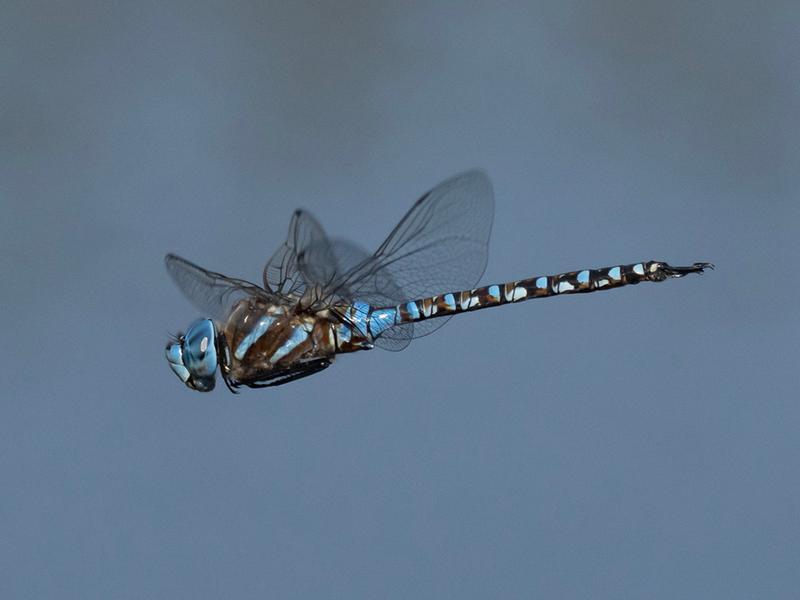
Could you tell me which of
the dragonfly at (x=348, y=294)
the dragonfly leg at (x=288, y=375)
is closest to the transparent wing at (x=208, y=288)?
the dragonfly at (x=348, y=294)

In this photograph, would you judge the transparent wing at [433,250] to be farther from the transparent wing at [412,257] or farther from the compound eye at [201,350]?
the compound eye at [201,350]

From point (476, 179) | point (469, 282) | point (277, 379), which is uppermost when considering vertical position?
point (476, 179)

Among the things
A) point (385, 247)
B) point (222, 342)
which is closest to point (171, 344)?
point (222, 342)

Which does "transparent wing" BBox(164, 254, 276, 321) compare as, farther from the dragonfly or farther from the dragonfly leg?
the dragonfly leg

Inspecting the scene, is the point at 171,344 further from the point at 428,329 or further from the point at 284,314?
the point at 428,329

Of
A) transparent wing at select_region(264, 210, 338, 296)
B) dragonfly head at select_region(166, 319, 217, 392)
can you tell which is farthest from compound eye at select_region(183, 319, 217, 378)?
transparent wing at select_region(264, 210, 338, 296)
